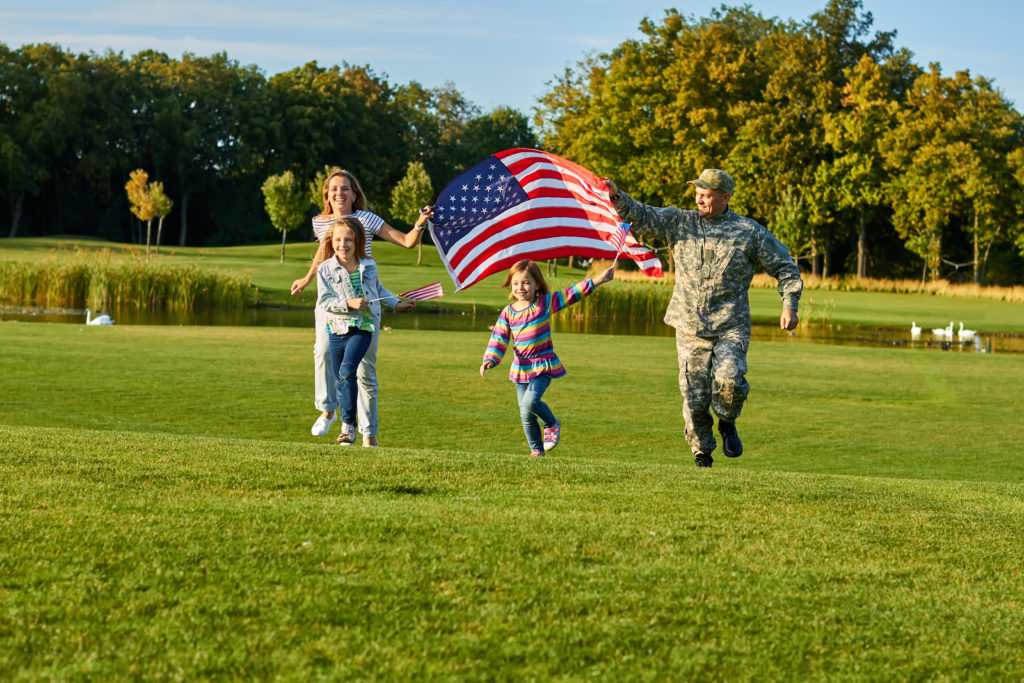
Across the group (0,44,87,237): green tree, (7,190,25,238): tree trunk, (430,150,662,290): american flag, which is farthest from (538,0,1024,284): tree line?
(430,150,662,290): american flag

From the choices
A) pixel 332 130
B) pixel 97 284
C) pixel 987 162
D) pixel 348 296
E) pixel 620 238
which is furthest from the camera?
pixel 332 130

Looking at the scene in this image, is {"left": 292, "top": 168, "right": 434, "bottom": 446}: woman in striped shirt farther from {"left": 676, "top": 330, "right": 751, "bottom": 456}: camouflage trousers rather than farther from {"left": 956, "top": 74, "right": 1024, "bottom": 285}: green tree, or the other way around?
{"left": 956, "top": 74, "right": 1024, "bottom": 285}: green tree

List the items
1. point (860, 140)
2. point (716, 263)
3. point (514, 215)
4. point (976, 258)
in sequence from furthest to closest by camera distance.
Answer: point (976, 258) < point (860, 140) < point (514, 215) < point (716, 263)

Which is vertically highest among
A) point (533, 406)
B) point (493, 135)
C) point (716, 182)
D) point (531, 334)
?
point (493, 135)

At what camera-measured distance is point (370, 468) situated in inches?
262

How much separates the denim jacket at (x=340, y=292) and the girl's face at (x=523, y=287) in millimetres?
975

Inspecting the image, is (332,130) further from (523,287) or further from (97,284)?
(523,287)

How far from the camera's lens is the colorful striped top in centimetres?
855

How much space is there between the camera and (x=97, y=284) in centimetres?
3381

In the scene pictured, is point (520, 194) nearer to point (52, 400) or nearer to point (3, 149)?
point (52, 400)

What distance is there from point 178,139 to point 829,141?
45.7 m

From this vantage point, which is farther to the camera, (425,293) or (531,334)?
(425,293)

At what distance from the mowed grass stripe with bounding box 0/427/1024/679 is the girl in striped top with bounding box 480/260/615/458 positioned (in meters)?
2.12

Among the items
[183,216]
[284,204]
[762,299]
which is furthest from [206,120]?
[762,299]
